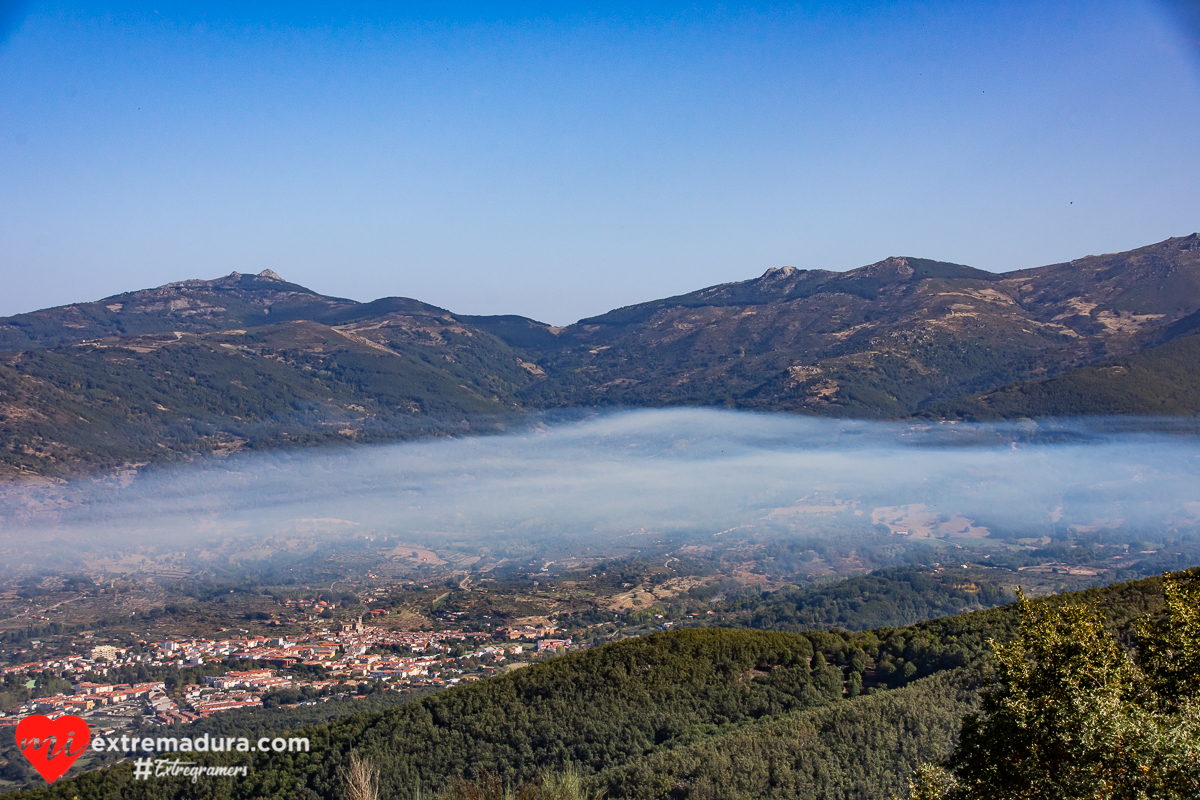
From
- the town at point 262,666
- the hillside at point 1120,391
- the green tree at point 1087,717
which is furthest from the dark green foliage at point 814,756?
the hillside at point 1120,391

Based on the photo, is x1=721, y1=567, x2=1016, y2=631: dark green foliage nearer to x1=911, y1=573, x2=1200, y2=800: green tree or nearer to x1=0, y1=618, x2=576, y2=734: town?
x1=0, y1=618, x2=576, y2=734: town

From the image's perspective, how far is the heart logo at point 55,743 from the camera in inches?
1330

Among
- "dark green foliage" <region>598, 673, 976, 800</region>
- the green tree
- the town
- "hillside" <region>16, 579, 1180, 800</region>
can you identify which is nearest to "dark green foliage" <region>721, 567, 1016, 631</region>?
the town

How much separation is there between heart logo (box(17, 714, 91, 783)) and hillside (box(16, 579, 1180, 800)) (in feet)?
5.52

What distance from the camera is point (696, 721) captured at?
45.6 meters

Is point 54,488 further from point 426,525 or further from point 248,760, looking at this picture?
point 248,760

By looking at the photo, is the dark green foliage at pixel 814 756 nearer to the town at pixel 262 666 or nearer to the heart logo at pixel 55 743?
A: the heart logo at pixel 55 743

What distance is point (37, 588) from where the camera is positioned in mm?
114125

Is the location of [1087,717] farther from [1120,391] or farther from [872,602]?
[1120,391]

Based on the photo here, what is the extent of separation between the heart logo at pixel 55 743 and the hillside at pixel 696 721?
1.68 meters

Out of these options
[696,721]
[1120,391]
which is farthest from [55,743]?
[1120,391]

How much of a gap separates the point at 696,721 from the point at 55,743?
28.8 m

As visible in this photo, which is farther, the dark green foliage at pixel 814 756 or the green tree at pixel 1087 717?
the dark green foliage at pixel 814 756

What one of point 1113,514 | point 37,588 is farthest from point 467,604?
point 1113,514
